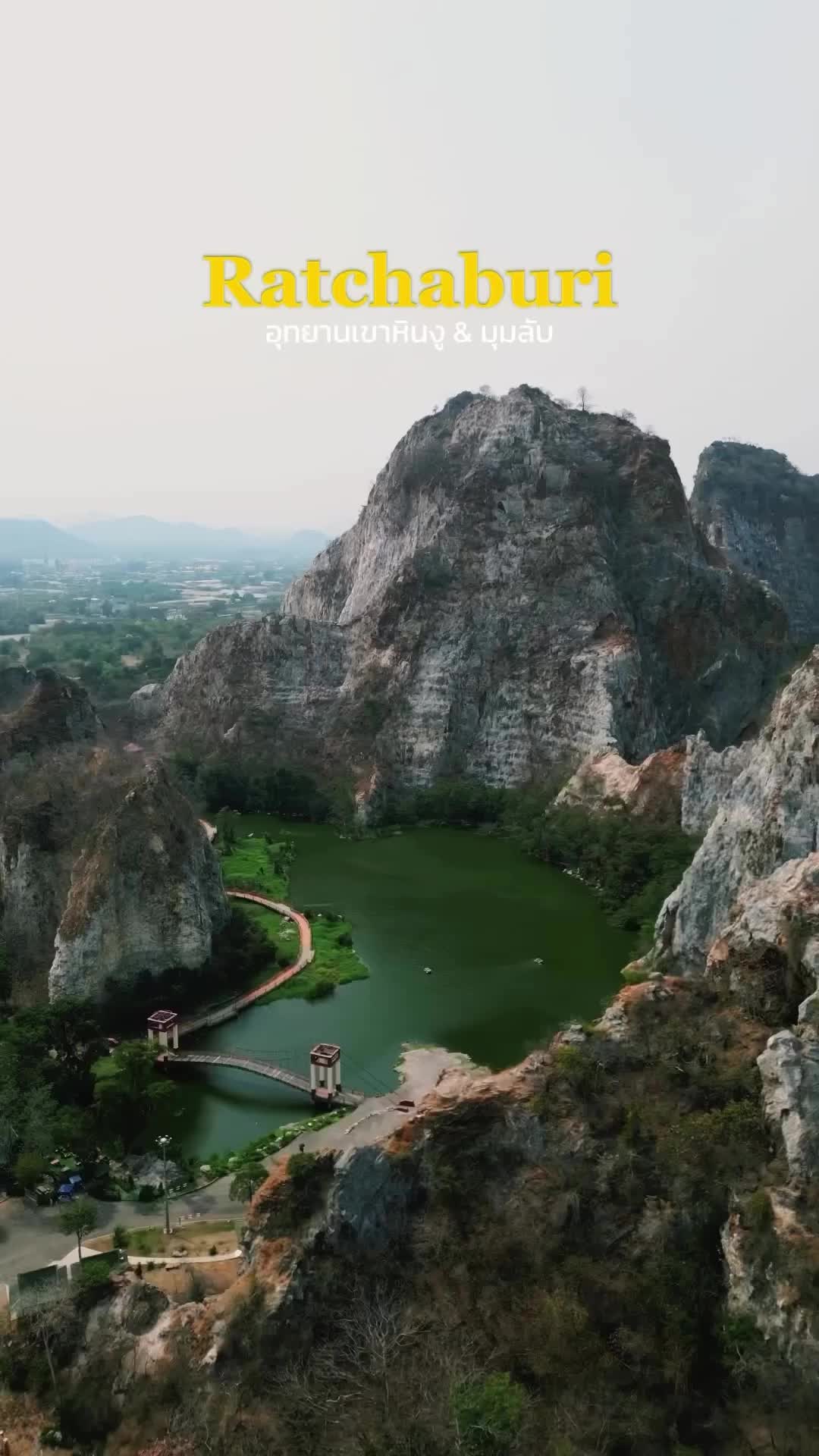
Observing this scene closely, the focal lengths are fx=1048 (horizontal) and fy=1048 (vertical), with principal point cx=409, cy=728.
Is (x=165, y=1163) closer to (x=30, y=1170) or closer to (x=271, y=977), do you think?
(x=30, y=1170)

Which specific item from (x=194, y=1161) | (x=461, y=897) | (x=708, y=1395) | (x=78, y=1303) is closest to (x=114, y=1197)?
(x=194, y=1161)

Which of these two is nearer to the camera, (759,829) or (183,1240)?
(183,1240)

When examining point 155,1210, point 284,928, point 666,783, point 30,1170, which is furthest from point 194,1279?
point 666,783

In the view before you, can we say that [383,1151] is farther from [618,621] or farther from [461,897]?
[618,621]

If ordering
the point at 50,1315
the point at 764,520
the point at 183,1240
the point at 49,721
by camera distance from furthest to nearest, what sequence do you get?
1. the point at 764,520
2. the point at 49,721
3. the point at 183,1240
4. the point at 50,1315

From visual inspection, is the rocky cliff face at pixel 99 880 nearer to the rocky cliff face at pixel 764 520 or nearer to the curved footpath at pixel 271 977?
→ the curved footpath at pixel 271 977

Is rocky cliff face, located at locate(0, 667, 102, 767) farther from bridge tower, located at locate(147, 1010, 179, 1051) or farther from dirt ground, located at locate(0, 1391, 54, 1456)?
dirt ground, located at locate(0, 1391, 54, 1456)

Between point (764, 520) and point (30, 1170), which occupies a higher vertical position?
point (764, 520)
